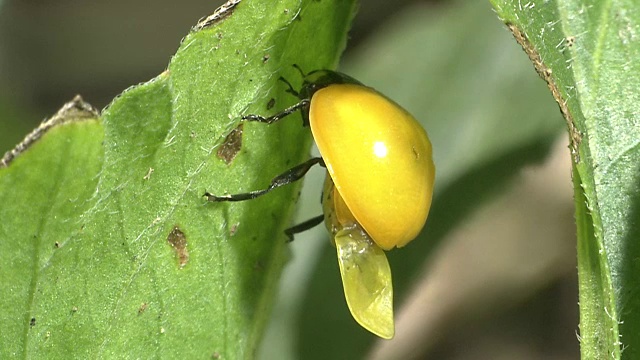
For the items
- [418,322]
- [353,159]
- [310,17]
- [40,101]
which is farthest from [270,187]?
[40,101]

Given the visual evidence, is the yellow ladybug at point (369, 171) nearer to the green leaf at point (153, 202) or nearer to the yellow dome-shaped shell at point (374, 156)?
the yellow dome-shaped shell at point (374, 156)

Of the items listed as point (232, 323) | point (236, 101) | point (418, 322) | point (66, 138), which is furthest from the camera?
point (418, 322)

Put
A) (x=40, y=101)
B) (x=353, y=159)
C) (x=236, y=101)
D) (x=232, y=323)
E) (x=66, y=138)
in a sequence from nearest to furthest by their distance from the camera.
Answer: (x=66, y=138)
(x=236, y=101)
(x=232, y=323)
(x=353, y=159)
(x=40, y=101)

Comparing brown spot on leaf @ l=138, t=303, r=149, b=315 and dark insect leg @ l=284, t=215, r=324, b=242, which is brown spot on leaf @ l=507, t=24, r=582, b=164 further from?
brown spot on leaf @ l=138, t=303, r=149, b=315

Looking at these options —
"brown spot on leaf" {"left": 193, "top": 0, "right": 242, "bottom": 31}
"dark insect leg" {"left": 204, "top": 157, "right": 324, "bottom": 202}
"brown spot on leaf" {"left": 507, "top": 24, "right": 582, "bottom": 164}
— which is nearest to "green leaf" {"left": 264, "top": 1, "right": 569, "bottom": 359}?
"dark insect leg" {"left": 204, "top": 157, "right": 324, "bottom": 202}

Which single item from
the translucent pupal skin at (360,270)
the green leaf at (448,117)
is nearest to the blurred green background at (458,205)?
the green leaf at (448,117)

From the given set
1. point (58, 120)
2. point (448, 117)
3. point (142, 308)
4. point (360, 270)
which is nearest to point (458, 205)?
point (448, 117)

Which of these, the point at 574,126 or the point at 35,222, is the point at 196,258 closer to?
the point at 35,222
